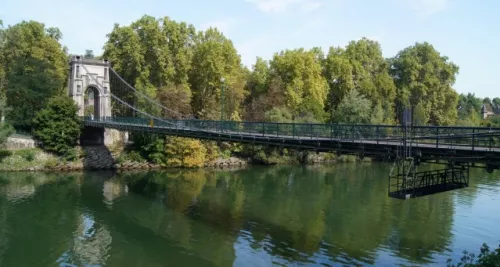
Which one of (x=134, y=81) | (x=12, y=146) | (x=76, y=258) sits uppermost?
(x=134, y=81)

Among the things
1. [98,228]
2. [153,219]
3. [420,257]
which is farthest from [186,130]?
[420,257]

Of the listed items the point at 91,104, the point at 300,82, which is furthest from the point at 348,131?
the point at 91,104

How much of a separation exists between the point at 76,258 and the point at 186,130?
12.0 metres

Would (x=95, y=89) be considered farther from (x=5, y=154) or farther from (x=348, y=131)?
(x=348, y=131)

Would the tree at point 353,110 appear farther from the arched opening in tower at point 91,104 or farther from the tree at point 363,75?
the arched opening in tower at point 91,104

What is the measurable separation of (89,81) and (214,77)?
14.1 meters

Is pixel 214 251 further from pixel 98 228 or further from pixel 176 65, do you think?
pixel 176 65

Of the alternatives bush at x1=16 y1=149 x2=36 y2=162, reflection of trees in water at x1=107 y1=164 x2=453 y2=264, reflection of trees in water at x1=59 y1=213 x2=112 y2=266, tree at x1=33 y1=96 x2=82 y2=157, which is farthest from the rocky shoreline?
reflection of trees in water at x1=59 y1=213 x2=112 y2=266

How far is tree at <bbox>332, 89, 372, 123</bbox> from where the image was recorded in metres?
51.2

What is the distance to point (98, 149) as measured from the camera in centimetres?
4328

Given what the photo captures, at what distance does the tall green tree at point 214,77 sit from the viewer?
4956 centimetres

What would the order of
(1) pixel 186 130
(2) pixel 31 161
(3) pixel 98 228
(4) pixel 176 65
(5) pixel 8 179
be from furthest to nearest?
(4) pixel 176 65
(2) pixel 31 161
(5) pixel 8 179
(1) pixel 186 130
(3) pixel 98 228

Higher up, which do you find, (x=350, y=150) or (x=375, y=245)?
(x=350, y=150)

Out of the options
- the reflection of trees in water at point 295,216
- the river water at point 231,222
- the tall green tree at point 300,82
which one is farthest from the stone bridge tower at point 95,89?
the tall green tree at point 300,82
